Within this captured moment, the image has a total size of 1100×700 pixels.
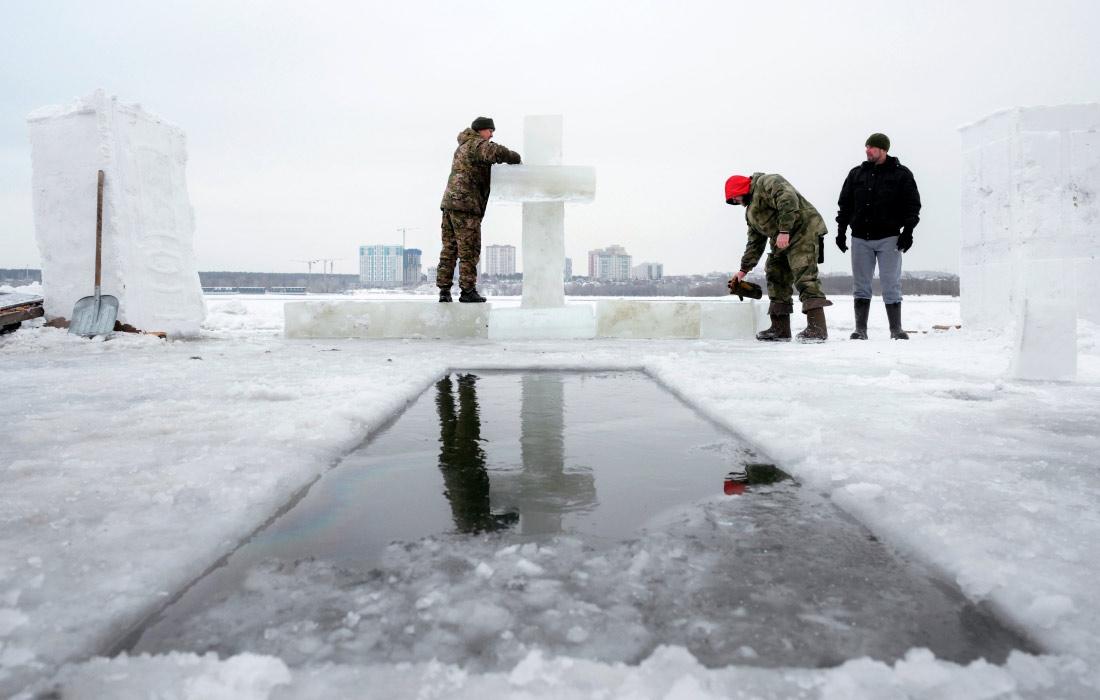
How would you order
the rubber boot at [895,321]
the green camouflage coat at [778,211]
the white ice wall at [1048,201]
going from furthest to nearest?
the rubber boot at [895,321] → the white ice wall at [1048,201] → the green camouflage coat at [778,211]

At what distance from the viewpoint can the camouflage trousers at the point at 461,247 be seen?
21.2ft

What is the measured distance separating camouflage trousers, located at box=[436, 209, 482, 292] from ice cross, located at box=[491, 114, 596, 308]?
14.2 inches

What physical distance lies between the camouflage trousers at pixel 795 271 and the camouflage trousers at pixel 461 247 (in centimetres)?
270

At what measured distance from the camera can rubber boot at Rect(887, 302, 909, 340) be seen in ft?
20.0

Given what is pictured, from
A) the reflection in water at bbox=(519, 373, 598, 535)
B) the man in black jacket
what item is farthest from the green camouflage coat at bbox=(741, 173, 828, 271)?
the reflection in water at bbox=(519, 373, 598, 535)

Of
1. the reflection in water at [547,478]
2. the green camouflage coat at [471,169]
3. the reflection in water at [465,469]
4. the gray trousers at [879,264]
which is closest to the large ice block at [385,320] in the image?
the green camouflage coat at [471,169]

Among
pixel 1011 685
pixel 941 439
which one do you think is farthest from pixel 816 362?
pixel 1011 685

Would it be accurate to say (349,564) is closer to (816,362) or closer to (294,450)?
(294,450)

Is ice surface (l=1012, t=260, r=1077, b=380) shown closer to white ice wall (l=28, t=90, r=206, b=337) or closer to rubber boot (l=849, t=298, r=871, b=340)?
rubber boot (l=849, t=298, r=871, b=340)

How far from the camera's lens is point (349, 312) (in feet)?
22.6

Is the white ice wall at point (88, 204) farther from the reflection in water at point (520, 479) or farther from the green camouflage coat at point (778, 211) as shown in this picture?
the green camouflage coat at point (778, 211)

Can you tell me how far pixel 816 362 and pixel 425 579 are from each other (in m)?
3.75

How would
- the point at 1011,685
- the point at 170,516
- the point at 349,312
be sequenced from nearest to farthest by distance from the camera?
the point at 1011,685, the point at 170,516, the point at 349,312

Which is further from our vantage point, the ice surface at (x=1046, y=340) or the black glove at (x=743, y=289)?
the black glove at (x=743, y=289)
